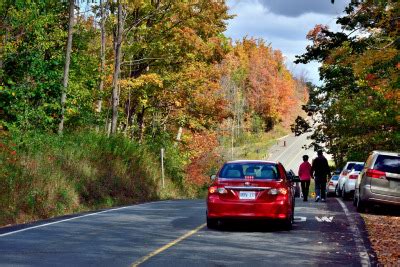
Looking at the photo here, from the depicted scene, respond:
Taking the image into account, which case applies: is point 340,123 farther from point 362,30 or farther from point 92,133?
point 92,133

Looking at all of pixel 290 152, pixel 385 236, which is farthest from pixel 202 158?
pixel 290 152

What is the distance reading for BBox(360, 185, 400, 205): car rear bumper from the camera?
18828 millimetres

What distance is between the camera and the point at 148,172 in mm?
30656

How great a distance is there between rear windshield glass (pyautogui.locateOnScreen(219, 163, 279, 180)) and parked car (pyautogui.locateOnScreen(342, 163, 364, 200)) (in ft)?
42.7

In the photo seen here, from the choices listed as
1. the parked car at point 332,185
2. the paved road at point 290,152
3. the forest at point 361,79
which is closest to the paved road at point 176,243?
the forest at point 361,79

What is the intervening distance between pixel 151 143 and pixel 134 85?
4763mm

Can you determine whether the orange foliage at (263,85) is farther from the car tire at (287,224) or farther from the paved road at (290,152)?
the car tire at (287,224)

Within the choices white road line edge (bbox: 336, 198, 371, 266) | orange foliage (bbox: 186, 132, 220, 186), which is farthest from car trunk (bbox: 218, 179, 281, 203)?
orange foliage (bbox: 186, 132, 220, 186)

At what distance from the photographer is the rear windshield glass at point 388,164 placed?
19.1m

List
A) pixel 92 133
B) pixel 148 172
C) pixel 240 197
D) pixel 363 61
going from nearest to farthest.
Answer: pixel 240 197
pixel 363 61
pixel 92 133
pixel 148 172

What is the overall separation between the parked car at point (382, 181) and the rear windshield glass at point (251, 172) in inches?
202

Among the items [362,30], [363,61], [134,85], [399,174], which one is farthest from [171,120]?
[399,174]

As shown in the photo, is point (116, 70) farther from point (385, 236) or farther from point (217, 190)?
point (385, 236)

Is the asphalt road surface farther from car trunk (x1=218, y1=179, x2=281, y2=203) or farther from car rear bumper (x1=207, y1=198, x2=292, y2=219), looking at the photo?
car trunk (x1=218, y1=179, x2=281, y2=203)
